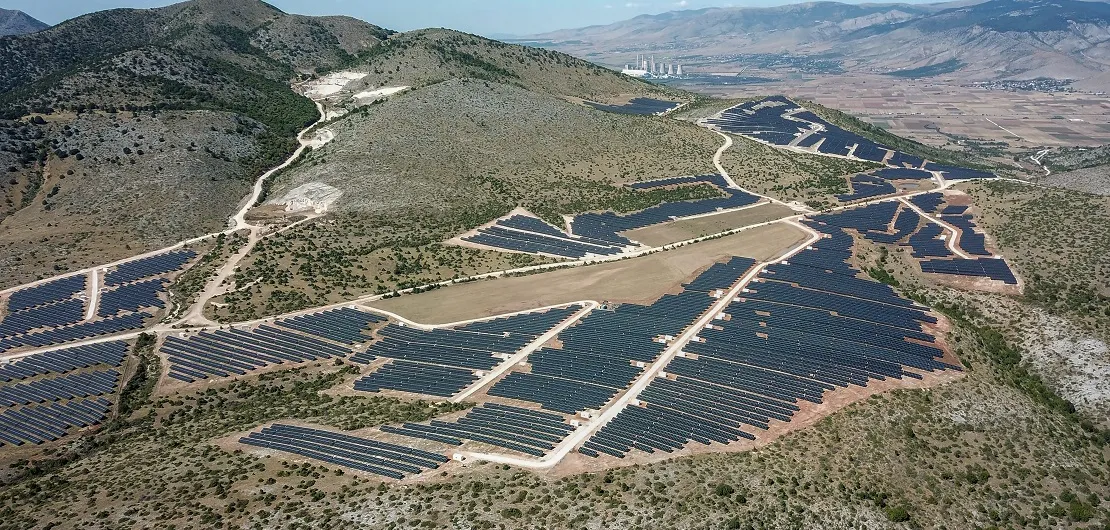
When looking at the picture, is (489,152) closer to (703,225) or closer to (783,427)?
(703,225)

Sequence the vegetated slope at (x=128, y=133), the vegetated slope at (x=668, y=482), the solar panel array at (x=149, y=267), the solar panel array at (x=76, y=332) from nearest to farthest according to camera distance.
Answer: the vegetated slope at (x=668, y=482) < the solar panel array at (x=76, y=332) < the solar panel array at (x=149, y=267) < the vegetated slope at (x=128, y=133)

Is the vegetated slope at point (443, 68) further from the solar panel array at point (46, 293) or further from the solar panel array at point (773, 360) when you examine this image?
the solar panel array at point (773, 360)

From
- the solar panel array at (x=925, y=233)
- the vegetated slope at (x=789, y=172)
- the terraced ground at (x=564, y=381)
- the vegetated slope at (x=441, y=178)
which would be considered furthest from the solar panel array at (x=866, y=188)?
the vegetated slope at (x=441, y=178)

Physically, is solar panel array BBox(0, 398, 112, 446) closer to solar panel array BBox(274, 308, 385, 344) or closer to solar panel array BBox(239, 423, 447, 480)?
solar panel array BBox(239, 423, 447, 480)

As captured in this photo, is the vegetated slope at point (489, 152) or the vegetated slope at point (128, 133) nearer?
the vegetated slope at point (128, 133)

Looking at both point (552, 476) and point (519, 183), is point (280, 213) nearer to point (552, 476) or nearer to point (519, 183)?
point (519, 183)

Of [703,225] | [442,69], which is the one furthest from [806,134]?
[442,69]
